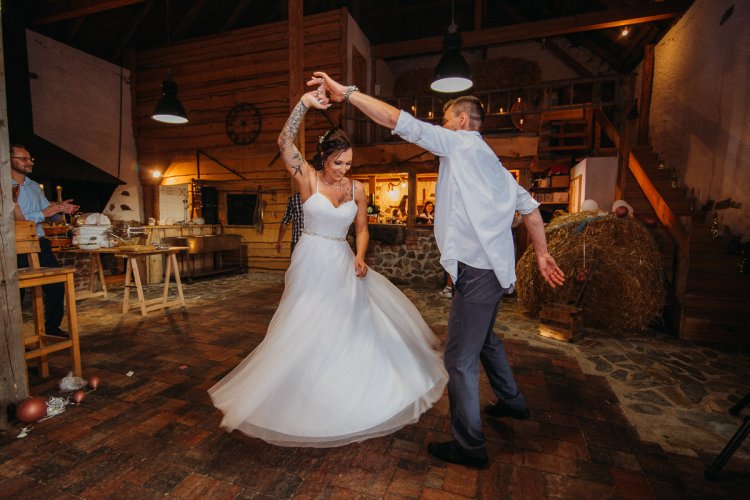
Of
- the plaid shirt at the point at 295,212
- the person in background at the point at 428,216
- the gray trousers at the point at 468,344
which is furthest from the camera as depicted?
the person in background at the point at 428,216

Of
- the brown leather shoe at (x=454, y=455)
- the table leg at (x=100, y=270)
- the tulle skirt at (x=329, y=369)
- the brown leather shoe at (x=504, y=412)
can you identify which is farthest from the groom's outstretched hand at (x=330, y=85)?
the table leg at (x=100, y=270)

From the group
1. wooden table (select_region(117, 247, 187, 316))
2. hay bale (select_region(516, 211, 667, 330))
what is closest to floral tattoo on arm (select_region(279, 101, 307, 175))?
wooden table (select_region(117, 247, 187, 316))

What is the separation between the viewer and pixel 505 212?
6.23 feet

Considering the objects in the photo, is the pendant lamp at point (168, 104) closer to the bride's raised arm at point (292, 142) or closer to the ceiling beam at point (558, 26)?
the ceiling beam at point (558, 26)

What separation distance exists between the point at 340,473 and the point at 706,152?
827cm

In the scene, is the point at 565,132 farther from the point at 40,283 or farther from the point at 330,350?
the point at 40,283

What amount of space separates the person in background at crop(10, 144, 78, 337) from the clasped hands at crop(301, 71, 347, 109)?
343cm

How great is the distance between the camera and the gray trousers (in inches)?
74.6

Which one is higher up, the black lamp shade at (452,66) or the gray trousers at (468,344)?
the black lamp shade at (452,66)

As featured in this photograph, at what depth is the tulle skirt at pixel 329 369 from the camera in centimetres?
209

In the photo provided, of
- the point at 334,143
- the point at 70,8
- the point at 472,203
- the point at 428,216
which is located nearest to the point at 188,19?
the point at 70,8

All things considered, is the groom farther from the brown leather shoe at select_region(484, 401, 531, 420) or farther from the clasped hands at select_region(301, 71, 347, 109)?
the brown leather shoe at select_region(484, 401, 531, 420)

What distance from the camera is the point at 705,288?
464 centimetres

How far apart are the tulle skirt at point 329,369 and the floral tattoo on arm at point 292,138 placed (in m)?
0.55
